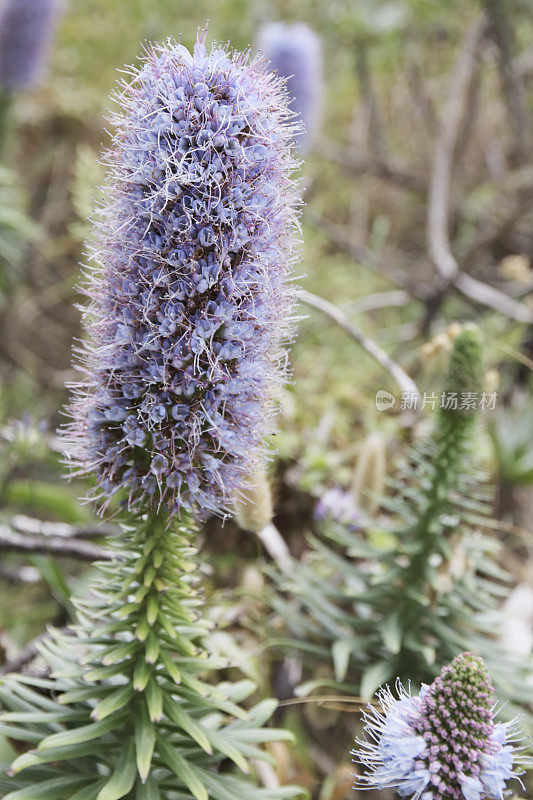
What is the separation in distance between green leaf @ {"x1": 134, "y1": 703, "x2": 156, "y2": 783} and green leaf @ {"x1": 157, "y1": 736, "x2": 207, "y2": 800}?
3 cm

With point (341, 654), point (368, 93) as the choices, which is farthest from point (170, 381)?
point (368, 93)

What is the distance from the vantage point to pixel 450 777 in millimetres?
1085

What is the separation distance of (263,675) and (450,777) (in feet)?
3.10

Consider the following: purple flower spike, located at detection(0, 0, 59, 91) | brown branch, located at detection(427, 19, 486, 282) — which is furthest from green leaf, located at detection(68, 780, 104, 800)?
purple flower spike, located at detection(0, 0, 59, 91)

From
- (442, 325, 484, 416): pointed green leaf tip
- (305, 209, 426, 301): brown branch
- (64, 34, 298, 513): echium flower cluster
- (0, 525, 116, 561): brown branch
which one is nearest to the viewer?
(64, 34, 298, 513): echium flower cluster

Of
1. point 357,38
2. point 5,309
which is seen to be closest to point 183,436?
point 5,309

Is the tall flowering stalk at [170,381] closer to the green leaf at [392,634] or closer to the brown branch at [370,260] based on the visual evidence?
the green leaf at [392,634]

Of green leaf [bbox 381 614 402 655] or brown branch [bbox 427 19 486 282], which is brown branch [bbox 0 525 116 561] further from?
brown branch [bbox 427 19 486 282]

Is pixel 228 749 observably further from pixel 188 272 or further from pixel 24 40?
pixel 24 40

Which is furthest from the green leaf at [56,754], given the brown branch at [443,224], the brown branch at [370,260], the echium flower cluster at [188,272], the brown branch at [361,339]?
the brown branch at [370,260]

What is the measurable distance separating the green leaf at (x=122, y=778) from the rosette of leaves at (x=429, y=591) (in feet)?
1.67

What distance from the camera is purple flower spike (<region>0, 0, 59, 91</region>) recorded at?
3.87m

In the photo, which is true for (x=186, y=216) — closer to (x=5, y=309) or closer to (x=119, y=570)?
(x=119, y=570)

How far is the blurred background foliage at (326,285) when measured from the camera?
2.29 m
